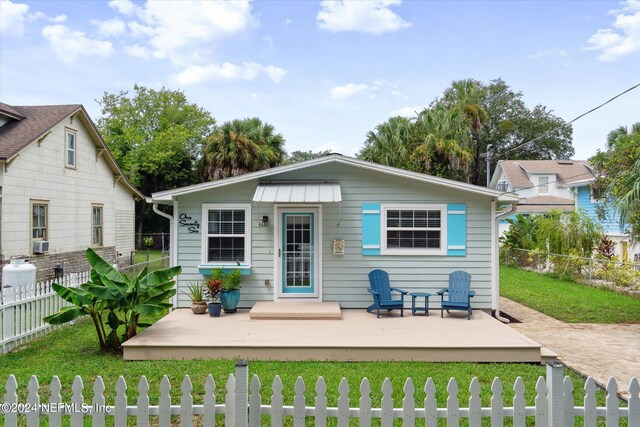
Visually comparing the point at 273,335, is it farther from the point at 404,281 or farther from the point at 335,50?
the point at 335,50

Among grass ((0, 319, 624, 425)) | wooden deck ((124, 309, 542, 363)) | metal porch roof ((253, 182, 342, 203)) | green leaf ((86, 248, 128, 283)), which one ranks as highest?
metal porch roof ((253, 182, 342, 203))

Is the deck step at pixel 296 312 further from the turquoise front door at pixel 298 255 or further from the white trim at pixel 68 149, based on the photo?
the white trim at pixel 68 149

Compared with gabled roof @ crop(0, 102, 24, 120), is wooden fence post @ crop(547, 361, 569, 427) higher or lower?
lower

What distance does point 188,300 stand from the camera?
9.64 m

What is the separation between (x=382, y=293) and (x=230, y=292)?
3077 millimetres

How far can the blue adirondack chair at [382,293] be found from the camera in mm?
8602

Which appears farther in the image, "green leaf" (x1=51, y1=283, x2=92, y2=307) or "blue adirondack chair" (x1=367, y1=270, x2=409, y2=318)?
"blue adirondack chair" (x1=367, y1=270, x2=409, y2=318)

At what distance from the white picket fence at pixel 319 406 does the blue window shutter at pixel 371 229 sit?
20.2 feet

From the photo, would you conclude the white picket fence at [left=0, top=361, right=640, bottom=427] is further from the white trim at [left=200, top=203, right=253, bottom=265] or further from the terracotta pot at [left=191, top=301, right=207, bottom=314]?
the white trim at [left=200, top=203, right=253, bottom=265]

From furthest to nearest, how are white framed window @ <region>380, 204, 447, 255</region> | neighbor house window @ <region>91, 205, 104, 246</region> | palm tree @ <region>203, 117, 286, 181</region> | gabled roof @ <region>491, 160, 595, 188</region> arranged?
gabled roof @ <region>491, 160, 595, 188</region>
palm tree @ <region>203, 117, 286, 181</region>
neighbor house window @ <region>91, 205, 104, 246</region>
white framed window @ <region>380, 204, 447, 255</region>

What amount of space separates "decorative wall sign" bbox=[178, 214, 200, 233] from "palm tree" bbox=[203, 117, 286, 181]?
581 inches

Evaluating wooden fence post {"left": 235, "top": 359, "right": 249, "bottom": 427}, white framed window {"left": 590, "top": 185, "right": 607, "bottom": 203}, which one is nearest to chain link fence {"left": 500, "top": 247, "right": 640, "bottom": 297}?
white framed window {"left": 590, "top": 185, "right": 607, "bottom": 203}

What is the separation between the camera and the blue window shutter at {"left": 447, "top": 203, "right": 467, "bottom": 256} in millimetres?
9344

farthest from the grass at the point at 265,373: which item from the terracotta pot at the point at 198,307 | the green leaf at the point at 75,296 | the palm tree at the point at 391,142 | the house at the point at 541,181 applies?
the house at the point at 541,181
